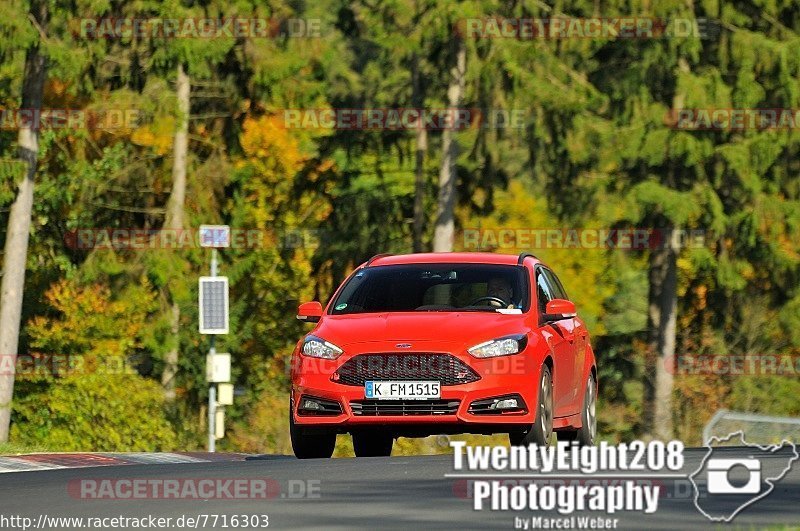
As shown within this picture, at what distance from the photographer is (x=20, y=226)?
41.1m

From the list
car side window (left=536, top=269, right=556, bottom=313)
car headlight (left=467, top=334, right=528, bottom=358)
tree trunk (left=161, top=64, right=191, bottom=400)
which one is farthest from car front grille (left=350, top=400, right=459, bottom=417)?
tree trunk (left=161, top=64, right=191, bottom=400)

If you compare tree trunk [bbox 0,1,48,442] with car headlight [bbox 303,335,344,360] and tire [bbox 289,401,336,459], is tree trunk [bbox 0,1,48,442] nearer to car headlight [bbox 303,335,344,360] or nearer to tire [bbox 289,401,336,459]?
tire [bbox 289,401,336,459]

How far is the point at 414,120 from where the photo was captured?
164 ft

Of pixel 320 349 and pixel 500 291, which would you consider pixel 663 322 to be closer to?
pixel 500 291

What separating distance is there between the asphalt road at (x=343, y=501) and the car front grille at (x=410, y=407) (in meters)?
0.49

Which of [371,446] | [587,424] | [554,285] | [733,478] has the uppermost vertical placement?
[554,285]

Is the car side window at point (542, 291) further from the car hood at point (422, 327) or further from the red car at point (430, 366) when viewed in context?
the car hood at point (422, 327)

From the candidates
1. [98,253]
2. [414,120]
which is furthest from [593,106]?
[98,253]

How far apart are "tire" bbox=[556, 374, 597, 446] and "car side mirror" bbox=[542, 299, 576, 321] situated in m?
1.71

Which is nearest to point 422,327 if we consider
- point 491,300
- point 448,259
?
point 491,300

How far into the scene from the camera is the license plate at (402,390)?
1631 cm

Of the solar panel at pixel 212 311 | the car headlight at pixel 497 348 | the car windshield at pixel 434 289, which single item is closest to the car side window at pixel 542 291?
the car windshield at pixel 434 289

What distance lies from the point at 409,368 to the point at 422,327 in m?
0.39

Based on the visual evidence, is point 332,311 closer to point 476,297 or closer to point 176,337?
point 476,297
